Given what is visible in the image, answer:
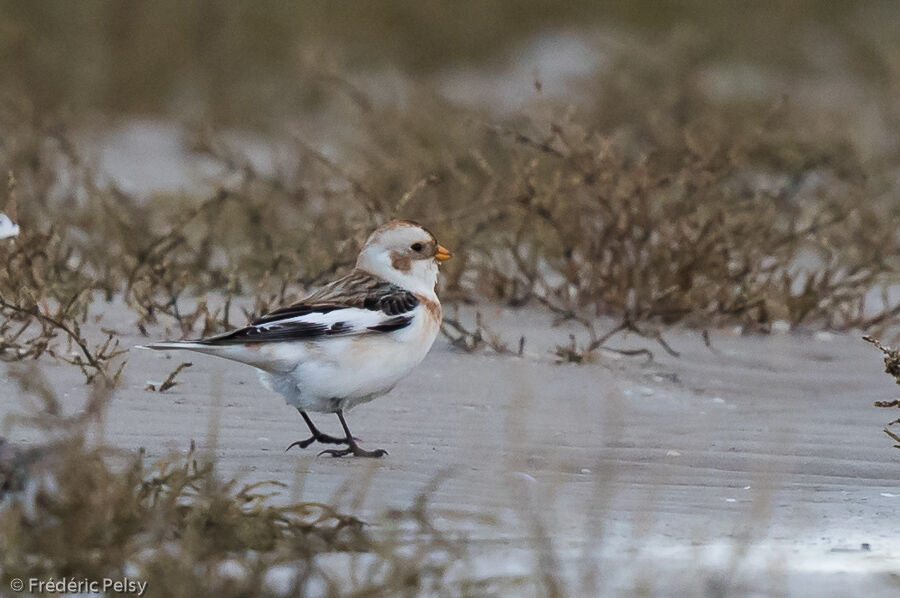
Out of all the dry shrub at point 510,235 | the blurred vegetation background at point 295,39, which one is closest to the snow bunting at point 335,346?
the dry shrub at point 510,235

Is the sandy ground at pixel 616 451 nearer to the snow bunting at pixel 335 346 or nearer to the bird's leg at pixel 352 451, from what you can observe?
the bird's leg at pixel 352 451

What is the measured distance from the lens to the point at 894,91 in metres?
9.75

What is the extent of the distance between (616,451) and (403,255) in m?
0.80

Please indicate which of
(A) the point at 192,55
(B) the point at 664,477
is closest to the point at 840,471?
(B) the point at 664,477

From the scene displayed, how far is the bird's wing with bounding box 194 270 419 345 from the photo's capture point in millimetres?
4148

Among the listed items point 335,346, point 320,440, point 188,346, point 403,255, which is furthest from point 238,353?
point 403,255

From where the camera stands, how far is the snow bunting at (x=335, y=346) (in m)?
4.17

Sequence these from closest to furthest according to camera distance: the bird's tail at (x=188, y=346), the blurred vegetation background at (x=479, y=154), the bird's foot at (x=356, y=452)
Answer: the bird's tail at (x=188, y=346) < the bird's foot at (x=356, y=452) < the blurred vegetation background at (x=479, y=154)

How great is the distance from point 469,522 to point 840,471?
1263 mm

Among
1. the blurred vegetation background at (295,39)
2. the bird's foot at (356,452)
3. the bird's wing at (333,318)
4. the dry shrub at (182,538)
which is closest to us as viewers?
the dry shrub at (182,538)

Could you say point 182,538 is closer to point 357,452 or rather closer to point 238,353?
point 238,353

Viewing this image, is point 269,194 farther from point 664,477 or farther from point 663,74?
point 664,477

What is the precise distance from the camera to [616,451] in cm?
452

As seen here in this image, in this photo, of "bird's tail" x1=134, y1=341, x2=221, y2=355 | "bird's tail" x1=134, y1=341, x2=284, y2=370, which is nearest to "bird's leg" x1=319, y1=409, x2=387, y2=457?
"bird's tail" x1=134, y1=341, x2=284, y2=370
